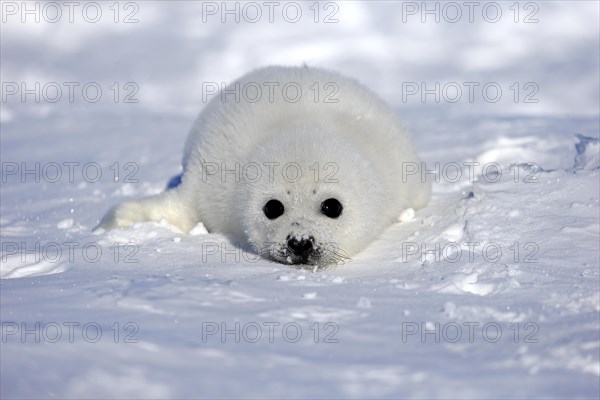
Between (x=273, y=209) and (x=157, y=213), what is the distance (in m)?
0.86

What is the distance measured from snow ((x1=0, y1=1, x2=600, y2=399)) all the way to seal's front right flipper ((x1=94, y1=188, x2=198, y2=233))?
11 centimetres

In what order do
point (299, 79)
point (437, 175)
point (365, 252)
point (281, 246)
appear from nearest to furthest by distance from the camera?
point (281, 246) → point (365, 252) → point (299, 79) → point (437, 175)

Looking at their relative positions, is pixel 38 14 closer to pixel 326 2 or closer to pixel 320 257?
pixel 326 2

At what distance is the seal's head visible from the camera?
13.2 ft

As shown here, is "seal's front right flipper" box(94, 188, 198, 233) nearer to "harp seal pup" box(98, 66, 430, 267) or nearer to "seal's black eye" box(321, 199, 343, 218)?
"harp seal pup" box(98, 66, 430, 267)

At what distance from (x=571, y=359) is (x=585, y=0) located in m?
7.55

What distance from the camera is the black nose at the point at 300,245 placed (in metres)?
3.97

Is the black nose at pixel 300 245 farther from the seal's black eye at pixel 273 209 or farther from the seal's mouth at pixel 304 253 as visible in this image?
the seal's black eye at pixel 273 209

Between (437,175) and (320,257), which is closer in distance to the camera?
(320,257)

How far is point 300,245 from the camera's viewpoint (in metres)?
3.97

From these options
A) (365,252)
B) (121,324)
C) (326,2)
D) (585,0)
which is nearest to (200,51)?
(326,2)

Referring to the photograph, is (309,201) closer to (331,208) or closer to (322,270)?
(331,208)

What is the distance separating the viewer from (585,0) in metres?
9.36

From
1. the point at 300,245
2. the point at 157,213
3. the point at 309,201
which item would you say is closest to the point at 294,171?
the point at 309,201
